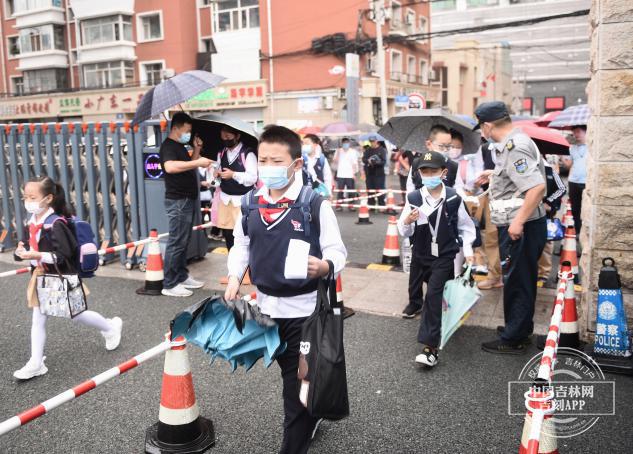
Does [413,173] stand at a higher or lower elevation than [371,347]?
higher

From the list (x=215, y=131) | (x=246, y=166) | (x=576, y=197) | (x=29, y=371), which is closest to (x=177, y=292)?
(x=246, y=166)

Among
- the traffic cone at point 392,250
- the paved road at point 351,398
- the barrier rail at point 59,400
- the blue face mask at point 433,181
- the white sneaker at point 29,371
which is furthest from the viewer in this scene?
the traffic cone at point 392,250

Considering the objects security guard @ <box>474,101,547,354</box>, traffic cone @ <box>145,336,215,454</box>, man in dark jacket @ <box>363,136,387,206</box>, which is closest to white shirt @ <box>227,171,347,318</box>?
traffic cone @ <box>145,336,215,454</box>

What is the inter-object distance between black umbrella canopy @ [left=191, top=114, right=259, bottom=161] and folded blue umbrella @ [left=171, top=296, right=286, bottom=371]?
3662 millimetres

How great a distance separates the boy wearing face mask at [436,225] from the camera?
16.2ft

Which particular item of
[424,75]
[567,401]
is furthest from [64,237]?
[424,75]

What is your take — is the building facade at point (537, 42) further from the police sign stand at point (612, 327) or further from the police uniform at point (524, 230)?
the police sign stand at point (612, 327)

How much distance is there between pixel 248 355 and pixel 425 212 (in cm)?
245

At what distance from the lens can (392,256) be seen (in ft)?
27.9

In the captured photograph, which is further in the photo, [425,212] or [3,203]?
[3,203]

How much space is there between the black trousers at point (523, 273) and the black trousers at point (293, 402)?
2446 millimetres

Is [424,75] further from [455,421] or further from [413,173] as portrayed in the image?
[455,421]

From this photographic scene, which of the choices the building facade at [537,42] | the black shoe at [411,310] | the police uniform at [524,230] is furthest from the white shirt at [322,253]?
the building facade at [537,42]

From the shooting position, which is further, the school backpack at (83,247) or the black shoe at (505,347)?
the black shoe at (505,347)
